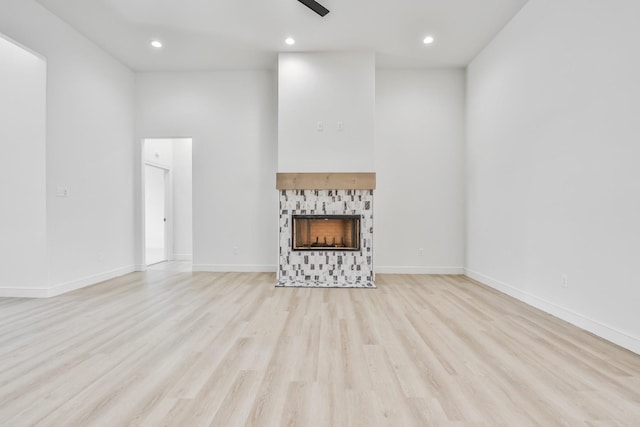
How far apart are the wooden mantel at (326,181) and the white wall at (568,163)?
1.59m

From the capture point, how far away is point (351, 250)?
4270 mm

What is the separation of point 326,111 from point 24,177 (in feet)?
11.6

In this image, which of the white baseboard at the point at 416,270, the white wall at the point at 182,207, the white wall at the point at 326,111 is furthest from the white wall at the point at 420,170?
the white wall at the point at 182,207

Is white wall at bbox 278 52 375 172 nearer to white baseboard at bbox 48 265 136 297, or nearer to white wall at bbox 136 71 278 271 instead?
white wall at bbox 136 71 278 271

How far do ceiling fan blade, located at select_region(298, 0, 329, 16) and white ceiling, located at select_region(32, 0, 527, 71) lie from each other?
0.09m

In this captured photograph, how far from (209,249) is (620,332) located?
475cm

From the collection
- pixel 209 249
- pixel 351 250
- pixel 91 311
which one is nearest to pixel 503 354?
pixel 351 250

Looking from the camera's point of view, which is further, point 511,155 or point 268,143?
point 268,143

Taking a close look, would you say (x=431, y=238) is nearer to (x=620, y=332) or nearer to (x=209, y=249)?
(x=620, y=332)

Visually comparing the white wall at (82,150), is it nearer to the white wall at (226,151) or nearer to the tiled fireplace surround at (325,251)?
the white wall at (226,151)

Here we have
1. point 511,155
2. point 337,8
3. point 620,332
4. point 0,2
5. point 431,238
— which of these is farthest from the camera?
point 431,238

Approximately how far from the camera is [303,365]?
1928 millimetres

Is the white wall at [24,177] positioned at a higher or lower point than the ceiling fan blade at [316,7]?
lower

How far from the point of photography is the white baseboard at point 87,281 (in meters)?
3.54
